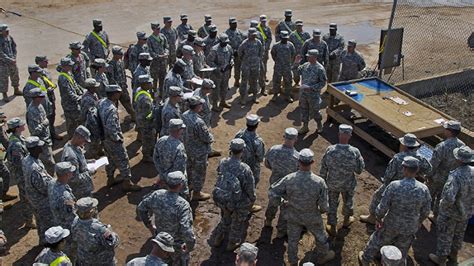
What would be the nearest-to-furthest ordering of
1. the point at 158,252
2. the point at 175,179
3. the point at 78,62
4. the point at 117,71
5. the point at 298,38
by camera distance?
the point at 158,252, the point at 175,179, the point at 78,62, the point at 117,71, the point at 298,38

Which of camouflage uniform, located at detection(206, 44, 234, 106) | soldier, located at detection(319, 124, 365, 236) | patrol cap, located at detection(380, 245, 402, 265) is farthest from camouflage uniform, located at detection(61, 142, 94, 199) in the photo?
camouflage uniform, located at detection(206, 44, 234, 106)

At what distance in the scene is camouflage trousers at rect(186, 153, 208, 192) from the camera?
995 cm

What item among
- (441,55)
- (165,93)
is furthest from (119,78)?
(441,55)

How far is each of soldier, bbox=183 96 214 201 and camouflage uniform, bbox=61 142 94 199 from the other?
2080 millimetres

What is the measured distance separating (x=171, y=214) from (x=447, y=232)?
456 cm

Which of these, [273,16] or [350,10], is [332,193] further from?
[350,10]

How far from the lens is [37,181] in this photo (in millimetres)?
8102

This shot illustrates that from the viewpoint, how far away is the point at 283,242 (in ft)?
29.9

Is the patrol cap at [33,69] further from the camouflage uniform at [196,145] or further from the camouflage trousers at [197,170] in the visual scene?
the camouflage trousers at [197,170]

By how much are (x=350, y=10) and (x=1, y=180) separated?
19394 mm

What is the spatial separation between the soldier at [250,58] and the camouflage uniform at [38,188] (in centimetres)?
717

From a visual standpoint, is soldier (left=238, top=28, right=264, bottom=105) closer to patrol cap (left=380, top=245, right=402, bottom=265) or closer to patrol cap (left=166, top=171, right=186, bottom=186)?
patrol cap (left=166, top=171, right=186, bottom=186)

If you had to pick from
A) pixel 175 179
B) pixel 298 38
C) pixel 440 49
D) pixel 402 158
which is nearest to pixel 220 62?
pixel 298 38

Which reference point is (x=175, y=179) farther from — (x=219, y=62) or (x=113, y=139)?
(x=219, y=62)
